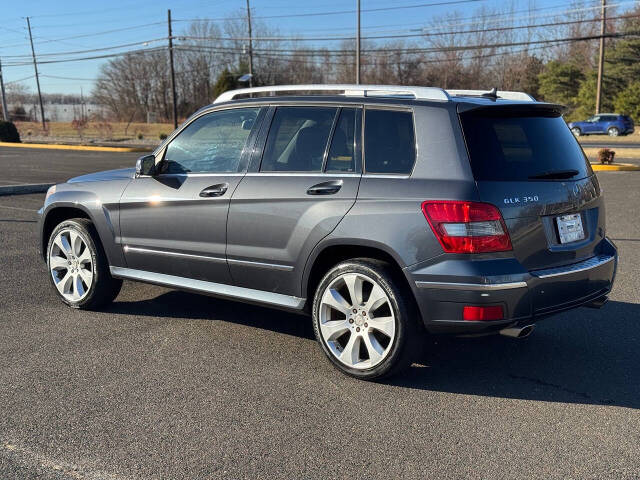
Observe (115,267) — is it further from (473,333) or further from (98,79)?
(98,79)

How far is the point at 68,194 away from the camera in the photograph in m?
5.82

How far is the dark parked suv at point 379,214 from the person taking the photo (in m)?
3.87

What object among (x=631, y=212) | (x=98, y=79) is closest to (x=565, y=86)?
(x=631, y=212)

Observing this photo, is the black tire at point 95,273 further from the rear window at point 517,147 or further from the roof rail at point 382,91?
the rear window at point 517,147

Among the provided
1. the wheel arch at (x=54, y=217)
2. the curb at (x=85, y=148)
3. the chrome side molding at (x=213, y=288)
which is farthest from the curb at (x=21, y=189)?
the curb at (x=85, y=148)

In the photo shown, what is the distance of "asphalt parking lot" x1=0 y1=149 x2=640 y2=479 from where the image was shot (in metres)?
3.21

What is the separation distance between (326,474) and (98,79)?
88.3 m

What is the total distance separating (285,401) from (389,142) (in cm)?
177

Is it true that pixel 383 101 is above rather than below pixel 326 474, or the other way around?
above

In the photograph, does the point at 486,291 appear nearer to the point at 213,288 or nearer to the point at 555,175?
the point at 555,175

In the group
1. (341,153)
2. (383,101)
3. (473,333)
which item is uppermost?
(383,101)

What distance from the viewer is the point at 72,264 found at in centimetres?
582

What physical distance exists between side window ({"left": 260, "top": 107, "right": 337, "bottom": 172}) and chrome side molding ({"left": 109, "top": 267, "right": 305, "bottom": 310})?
35.5 inches

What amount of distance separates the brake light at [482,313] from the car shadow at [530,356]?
549mm
